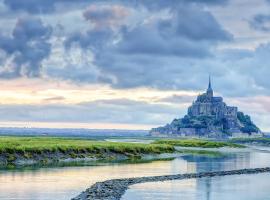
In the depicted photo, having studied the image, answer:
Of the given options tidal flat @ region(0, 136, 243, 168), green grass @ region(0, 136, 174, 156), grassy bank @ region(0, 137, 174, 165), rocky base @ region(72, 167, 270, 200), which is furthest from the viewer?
green grass @ region(0, 136, 174, 156)

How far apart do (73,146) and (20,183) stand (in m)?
44.3

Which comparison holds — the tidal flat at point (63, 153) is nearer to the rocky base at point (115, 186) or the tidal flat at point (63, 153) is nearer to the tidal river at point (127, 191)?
the tidal river at point (127, 191)

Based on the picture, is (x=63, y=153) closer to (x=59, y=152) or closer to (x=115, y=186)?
(x=59, y=152)

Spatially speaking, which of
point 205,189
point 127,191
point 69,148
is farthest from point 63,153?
point 127,191

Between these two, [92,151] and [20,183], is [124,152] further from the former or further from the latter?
[20,183]

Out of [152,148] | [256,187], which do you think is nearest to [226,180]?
[256,187]

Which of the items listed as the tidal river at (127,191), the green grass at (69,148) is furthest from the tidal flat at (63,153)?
the tidal river at (127,191)

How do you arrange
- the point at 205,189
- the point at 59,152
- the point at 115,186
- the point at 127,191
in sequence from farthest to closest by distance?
the point at 59,152 → the point at 205,189 → the point at 115,186 → the point at 127,191

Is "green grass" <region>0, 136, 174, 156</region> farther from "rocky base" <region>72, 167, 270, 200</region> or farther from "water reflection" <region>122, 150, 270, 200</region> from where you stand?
"water reflection" <region>122, 150, 270, 200</region>

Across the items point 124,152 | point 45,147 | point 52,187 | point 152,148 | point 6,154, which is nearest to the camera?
point 52,187

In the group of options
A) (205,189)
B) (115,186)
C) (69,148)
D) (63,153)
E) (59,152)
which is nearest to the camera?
(115,186)

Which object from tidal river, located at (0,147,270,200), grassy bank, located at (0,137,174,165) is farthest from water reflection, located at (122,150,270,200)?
grassy bank, located at (0,137,174,165)

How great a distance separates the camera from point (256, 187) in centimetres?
6288

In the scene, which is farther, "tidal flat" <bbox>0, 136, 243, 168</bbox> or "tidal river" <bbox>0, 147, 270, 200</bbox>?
"tidal flat" <bbox>0, 136, 243, 168</bbox>
